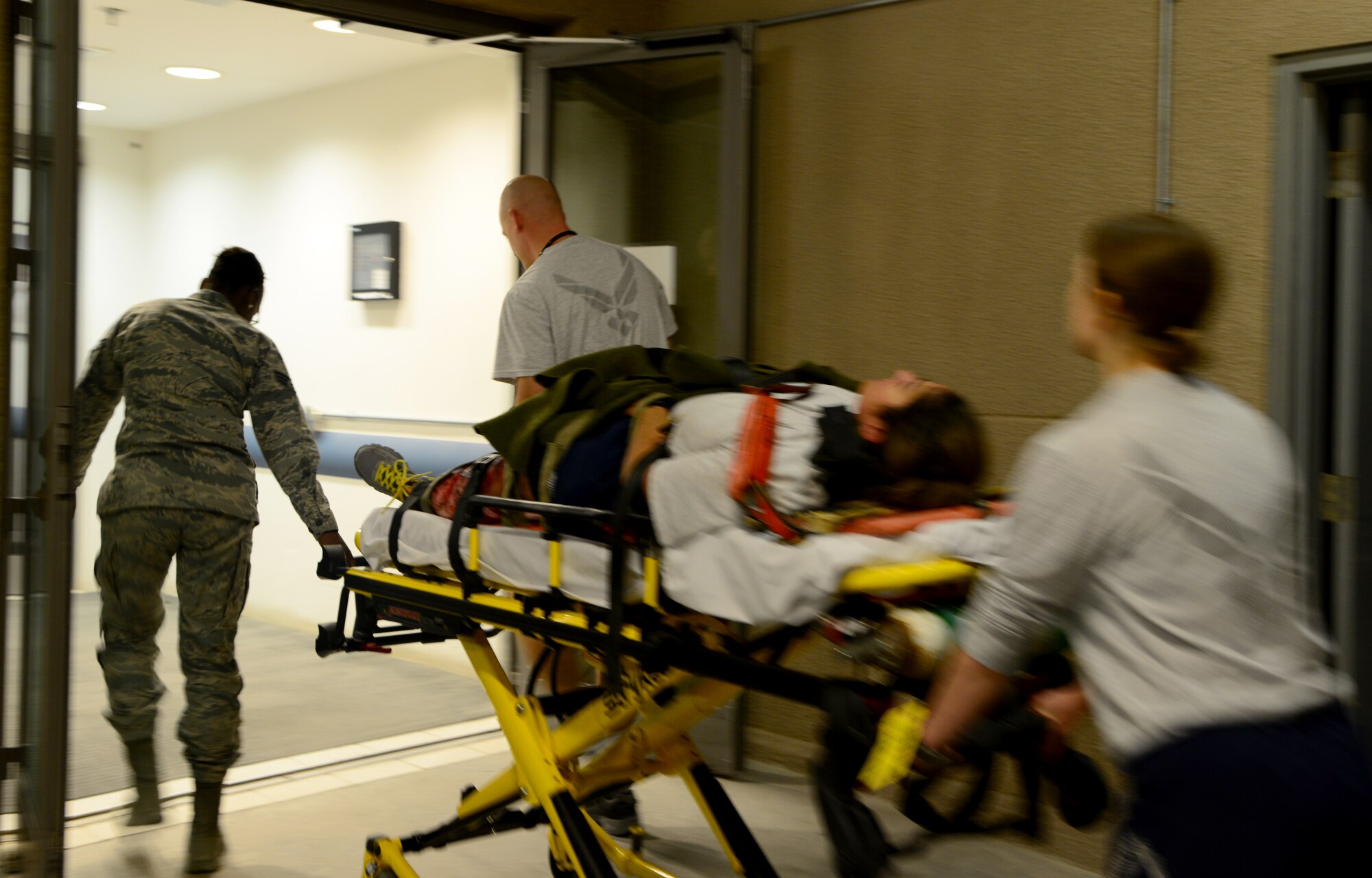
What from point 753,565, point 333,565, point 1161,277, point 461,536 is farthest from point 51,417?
point 1161,277

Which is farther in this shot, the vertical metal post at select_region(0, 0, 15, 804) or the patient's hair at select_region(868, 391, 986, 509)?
the vertical metal post at select_region(0, 0, 15, 804)

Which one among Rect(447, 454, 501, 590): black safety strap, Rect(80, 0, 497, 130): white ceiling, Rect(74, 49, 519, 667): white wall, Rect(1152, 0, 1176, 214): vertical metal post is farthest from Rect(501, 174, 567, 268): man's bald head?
Rect(1152, 0, 1176, 214): vertical metal post

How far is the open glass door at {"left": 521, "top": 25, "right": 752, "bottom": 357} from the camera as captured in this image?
3.90m

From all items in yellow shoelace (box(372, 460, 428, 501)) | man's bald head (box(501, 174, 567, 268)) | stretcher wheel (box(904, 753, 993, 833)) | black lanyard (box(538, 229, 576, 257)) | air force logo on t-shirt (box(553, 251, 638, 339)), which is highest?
man's bald head (box(501, 174, 567, 268))

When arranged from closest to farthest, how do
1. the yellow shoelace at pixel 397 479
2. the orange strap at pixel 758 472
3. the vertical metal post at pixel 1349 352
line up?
the orange strap at pixel 758 472
the yellow shoelace at pixel 397 479
the vertical metal post at pixel 1349 352

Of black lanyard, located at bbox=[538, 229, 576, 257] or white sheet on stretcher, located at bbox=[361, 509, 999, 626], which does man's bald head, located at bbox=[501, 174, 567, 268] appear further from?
white sheet on stretcher, located at bbox=[361, 509, 999, 626]

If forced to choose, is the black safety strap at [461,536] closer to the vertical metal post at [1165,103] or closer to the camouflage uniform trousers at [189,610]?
the camouflage uniform trousers at [189,610]

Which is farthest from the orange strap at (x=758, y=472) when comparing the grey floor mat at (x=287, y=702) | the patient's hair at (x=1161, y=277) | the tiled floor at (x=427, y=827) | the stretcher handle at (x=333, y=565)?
the grey floor mat at (x=287, y=702)

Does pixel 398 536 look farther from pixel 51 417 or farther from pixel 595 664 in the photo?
pixel 51 417

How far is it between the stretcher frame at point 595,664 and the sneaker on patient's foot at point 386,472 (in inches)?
4.7

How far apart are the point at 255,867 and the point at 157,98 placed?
482 cm

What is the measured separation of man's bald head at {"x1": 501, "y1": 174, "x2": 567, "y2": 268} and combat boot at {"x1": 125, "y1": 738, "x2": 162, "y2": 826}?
1.73 meters

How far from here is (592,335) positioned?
11.1ft

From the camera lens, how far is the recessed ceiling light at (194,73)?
5824 mm
